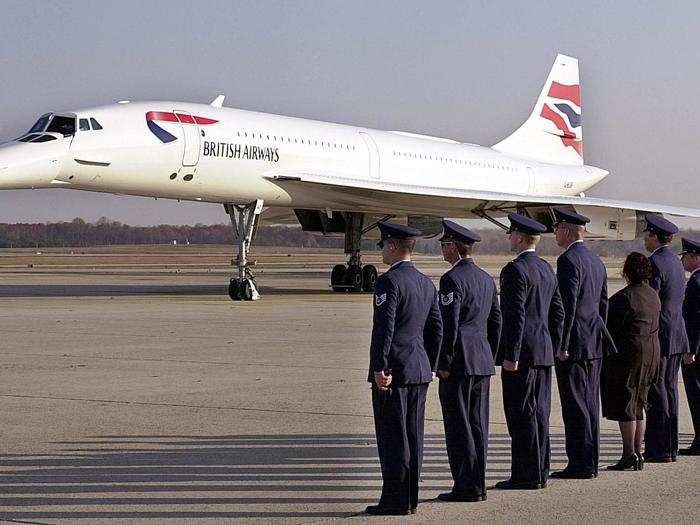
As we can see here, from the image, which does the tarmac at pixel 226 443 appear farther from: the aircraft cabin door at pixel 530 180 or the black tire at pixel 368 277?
the aircraft cabin door at pixel 530 180

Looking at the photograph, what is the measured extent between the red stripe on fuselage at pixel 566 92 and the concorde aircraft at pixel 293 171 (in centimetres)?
283

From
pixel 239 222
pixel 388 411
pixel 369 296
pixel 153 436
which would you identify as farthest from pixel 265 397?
pixel 369 296

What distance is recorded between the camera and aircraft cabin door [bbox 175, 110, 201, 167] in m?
22.8

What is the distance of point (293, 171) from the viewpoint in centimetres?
2514

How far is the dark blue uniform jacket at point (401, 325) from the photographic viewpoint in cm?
632

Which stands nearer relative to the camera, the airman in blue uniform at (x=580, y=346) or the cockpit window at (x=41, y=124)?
the airman in blue uniform at (x=580, y=346)

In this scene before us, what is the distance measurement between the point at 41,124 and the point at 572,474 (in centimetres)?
1649

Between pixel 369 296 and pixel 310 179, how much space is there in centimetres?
361

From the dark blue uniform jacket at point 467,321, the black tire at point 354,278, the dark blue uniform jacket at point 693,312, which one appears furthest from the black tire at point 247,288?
the dark blue uniform jacket at point 467,321

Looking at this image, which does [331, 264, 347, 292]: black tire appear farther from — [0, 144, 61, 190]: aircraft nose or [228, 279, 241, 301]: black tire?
[0, 144, 61, 190]: aircraft nose

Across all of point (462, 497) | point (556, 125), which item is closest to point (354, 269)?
point (556, 125)

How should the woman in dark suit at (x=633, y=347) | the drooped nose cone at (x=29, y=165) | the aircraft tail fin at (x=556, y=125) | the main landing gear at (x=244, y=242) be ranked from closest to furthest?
the woman in dark suit at (x=633, y=347) < the drooped nose cone at (x=29, y=165) < the main landing gear at (x=244, y=242) < the aircraft tail fin at (x=556, y=125)

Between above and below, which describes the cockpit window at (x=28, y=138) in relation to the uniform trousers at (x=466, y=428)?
above

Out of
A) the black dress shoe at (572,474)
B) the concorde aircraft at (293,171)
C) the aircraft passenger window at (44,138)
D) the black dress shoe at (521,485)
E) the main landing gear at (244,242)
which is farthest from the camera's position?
the main landing gear at (244,242)
